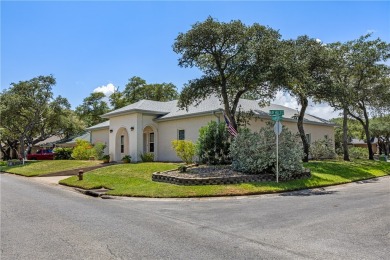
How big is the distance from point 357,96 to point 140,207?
23.9 m

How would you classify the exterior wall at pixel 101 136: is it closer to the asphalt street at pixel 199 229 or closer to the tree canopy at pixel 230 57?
the tree canopy at pixel 230 57

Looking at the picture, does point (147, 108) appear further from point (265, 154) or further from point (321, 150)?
point (321, 150)

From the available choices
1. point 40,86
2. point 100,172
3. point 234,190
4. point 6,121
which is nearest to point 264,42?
point 234,190

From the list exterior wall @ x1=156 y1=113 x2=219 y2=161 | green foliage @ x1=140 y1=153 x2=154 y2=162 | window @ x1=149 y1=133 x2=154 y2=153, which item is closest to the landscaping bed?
exterior wall @ x1=156 y1=113 x2=219 y2=161

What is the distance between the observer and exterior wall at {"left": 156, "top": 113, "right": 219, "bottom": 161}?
979 inches

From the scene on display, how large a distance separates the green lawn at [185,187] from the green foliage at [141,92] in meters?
36.0

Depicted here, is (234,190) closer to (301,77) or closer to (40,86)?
(301,77)

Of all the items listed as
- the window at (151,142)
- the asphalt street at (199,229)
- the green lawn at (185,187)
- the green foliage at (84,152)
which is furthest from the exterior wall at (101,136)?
the asphalt street at (199,229)

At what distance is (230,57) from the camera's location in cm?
1975

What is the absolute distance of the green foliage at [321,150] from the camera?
30438 mm

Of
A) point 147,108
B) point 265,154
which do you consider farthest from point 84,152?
point 265,154

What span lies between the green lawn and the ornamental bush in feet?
2.89

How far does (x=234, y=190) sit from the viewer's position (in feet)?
45.8

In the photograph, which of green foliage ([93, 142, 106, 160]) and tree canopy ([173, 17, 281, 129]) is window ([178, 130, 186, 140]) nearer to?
tree canopy ([173, 17, 281, 129])
